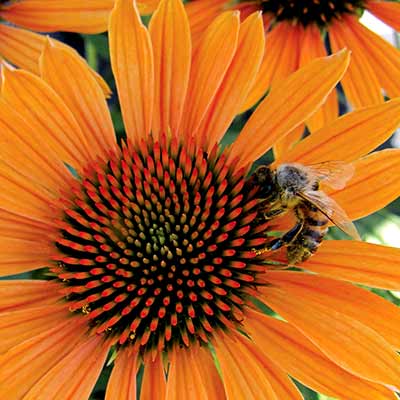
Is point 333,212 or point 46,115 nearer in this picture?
point 333,212

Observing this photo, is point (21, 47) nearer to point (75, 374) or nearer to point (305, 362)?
point (75, 374)

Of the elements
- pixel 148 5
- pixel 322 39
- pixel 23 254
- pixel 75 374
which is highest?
pixel 148 5

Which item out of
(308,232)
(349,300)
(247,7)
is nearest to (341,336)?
(349,300)

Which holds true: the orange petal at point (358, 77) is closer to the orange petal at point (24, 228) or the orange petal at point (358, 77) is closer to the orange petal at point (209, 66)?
the orange petal at point (209, 66)

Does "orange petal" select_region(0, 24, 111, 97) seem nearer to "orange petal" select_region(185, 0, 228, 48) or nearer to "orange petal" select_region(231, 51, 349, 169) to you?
"orange petal" select_region(185, 0, 228, 48)

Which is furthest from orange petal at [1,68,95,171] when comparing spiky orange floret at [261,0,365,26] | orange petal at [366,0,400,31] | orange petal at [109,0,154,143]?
orange petal at [366,0,400,31]

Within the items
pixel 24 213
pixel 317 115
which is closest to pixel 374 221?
pixel 317 115
